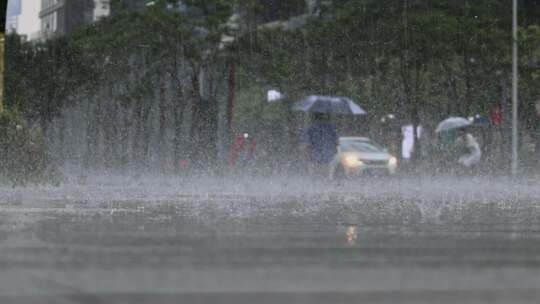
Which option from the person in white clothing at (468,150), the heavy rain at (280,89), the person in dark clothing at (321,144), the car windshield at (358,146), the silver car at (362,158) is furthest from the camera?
the car windshield at (358,146)

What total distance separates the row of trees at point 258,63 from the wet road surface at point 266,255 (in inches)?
970

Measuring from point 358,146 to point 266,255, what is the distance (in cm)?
2349

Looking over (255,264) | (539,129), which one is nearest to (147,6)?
(539,129)

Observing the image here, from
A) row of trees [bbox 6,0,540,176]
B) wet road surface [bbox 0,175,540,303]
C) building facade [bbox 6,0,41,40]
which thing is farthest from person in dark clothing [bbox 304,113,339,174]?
row of trees [bbox 6,0,540,176]

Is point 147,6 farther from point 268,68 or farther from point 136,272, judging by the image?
→ point 136,272

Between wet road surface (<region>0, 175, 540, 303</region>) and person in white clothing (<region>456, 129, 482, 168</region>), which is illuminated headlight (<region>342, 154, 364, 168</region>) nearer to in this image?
person in white clothing (<region>456, 129, 482, 168</region>)

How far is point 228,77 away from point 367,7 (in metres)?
4.76

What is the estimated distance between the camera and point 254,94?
40.1 m

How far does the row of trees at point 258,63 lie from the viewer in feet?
119

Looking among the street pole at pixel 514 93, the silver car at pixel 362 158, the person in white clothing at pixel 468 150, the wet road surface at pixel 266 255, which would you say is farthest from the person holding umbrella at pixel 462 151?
the wet road surface at pixel 266 255

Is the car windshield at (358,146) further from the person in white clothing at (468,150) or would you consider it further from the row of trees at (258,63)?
the row of trees at (258,63)

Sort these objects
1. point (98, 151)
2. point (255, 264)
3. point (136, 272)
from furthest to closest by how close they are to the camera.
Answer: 1. point (98, 151)
2. point (255, 264)
3. point (136, 272)

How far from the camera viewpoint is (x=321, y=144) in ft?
73.9

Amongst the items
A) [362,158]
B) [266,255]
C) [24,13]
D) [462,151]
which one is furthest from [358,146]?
[266,255]
